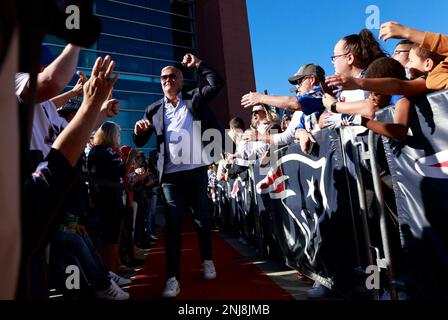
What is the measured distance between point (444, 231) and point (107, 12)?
19.7 meters

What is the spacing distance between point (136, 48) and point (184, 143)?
17.1 m

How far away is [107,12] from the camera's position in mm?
17594

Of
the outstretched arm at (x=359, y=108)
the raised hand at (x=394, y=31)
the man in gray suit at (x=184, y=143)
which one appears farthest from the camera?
the man in gray suit at (x=184, y=143)

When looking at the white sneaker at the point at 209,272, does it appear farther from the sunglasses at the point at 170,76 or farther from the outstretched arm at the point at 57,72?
the outstretched arm at the point at 57,72

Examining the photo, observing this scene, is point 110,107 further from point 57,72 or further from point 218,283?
point 218,283

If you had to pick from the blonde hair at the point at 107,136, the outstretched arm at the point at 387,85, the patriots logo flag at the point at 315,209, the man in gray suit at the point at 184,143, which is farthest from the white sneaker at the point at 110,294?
the outstretched arm at the point at 387,85

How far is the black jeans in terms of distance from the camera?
2.87 m

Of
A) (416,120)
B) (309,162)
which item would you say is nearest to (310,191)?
(309,162)

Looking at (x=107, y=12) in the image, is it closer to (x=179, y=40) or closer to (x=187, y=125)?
(x=179, y=40)

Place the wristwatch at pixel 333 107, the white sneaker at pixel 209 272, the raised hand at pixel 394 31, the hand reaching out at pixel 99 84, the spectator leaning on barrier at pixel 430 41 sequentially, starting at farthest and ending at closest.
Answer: the white sneaker at pixel 209 272, the wristwatch at pixel 333 107, the raised hand at pixel 394 31, the spectator leaning on barrier at pixel 430 41, the hand reaching out at pixel 99 84

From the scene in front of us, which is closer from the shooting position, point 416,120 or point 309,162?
point 416,120

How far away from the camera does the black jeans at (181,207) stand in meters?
2.87

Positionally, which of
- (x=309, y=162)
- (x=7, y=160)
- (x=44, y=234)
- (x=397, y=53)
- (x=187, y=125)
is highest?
(x=397, y=53)

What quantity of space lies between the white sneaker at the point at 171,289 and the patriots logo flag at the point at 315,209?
3.63 ft
